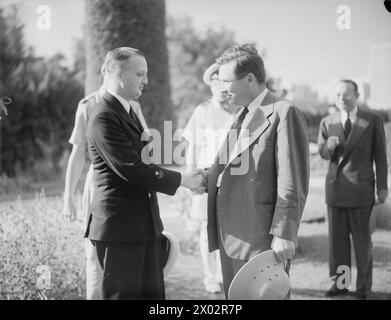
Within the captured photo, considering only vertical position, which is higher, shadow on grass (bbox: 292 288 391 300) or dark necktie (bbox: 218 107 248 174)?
dark necktie (bbox: 218 107 248 174)

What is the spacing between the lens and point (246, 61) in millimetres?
2275

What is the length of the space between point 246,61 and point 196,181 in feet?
2.44

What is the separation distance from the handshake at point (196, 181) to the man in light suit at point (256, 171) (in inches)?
7.5

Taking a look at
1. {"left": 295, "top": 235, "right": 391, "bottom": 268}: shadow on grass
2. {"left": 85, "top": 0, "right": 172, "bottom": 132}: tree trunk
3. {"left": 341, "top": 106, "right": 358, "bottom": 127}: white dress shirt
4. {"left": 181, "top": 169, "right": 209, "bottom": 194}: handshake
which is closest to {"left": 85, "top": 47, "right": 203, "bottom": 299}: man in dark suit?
{"left": 181, "top": 169, "right": 209, "bottom": 194}: handshake

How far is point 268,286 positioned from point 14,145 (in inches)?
243

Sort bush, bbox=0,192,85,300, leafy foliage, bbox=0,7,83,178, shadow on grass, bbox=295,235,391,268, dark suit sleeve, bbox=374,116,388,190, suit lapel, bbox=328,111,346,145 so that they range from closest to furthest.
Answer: bush, bbox=0,192,85,300 < dark suit sleeve, bbox=374,116,388,190 < suit lapel, bbox=328,111,346,145 < shadow on grass, bbox=295,235,391,268 < leafy foliage, bbox=0,7,83,178

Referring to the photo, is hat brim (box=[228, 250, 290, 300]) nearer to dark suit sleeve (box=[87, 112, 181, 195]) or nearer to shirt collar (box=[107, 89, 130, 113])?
dark suit sleeve (box=[87, 112, 181, 195])

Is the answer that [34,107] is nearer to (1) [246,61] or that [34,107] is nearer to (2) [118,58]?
(2) [118,58]

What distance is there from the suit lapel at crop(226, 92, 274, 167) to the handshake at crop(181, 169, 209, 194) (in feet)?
1.21

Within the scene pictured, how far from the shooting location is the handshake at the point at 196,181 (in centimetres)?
258

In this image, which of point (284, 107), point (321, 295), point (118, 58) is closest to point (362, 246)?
point (321, 295)

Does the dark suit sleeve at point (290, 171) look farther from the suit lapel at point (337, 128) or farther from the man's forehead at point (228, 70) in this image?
the suit lapel at point (337, 128)

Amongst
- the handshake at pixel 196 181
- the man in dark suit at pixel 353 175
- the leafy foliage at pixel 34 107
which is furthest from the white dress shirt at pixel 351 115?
the leafy foliage at pixel 34 107

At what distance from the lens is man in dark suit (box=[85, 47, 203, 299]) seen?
2277 millimetres
